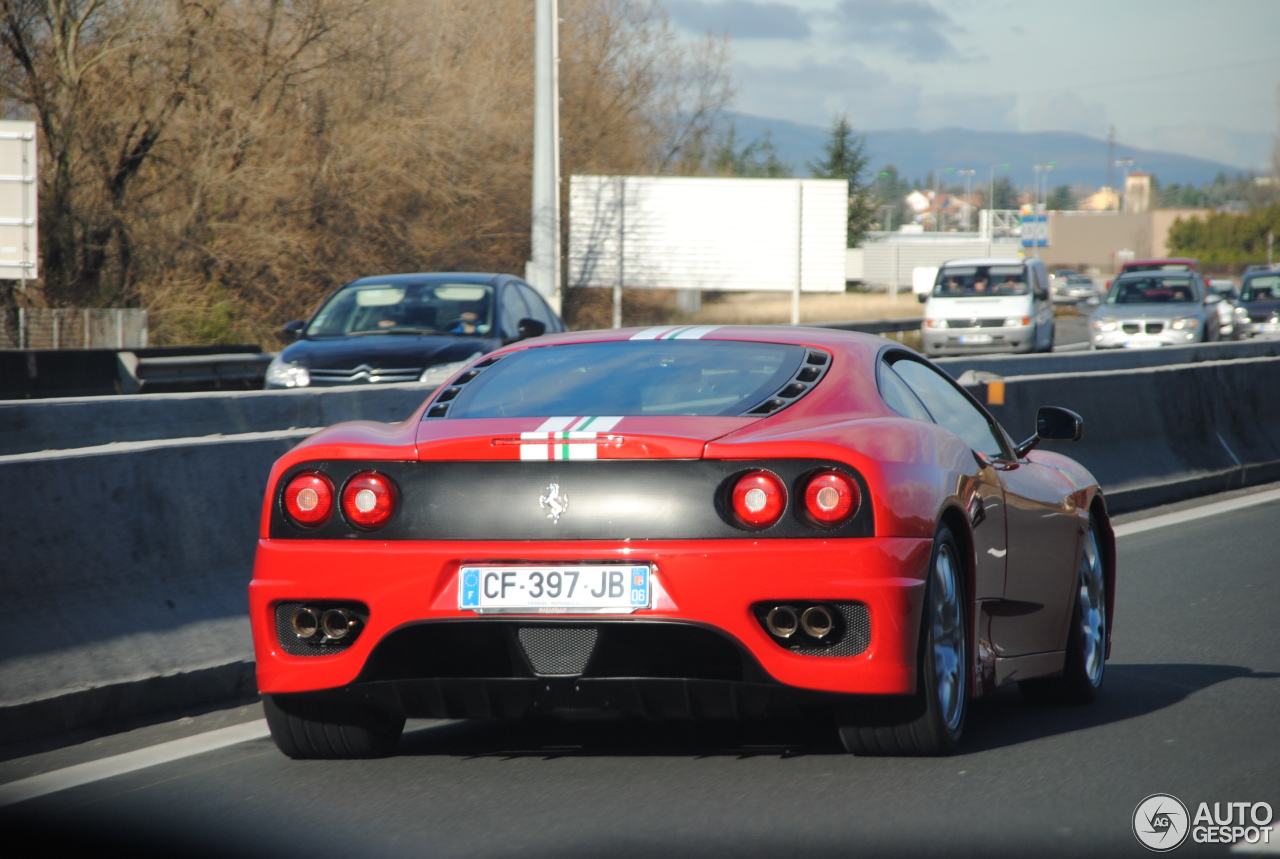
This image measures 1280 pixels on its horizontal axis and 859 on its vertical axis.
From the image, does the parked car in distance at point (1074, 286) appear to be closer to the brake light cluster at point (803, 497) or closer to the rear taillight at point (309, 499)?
the brake light cluster at point (803, 497)

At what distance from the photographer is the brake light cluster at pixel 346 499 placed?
4785 millimetres

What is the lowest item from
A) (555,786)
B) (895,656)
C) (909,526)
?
(555,786)

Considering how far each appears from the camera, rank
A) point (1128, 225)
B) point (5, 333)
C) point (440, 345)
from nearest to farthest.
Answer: point (440, 345), point (5, 333), point (1128, 225)

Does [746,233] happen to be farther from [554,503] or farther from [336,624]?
[554,503]

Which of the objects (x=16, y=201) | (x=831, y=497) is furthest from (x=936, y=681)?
(x=16, y=201)

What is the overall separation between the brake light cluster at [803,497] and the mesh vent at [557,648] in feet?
1.73

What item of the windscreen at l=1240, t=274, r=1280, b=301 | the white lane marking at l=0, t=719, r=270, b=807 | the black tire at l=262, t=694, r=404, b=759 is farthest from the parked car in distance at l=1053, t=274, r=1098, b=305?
the black tire at l=262, t=694, r=404, b=759

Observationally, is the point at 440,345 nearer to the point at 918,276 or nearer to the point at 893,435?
the point at 893,435

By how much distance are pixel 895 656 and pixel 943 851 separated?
0.62 m

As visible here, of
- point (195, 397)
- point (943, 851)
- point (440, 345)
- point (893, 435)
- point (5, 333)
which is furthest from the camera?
point (5, 333)

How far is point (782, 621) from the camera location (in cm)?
458

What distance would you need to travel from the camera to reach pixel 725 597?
4523 millimetres

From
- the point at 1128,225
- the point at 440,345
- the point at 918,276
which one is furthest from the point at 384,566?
the point at 1128,225

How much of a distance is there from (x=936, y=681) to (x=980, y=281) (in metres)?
28.6
